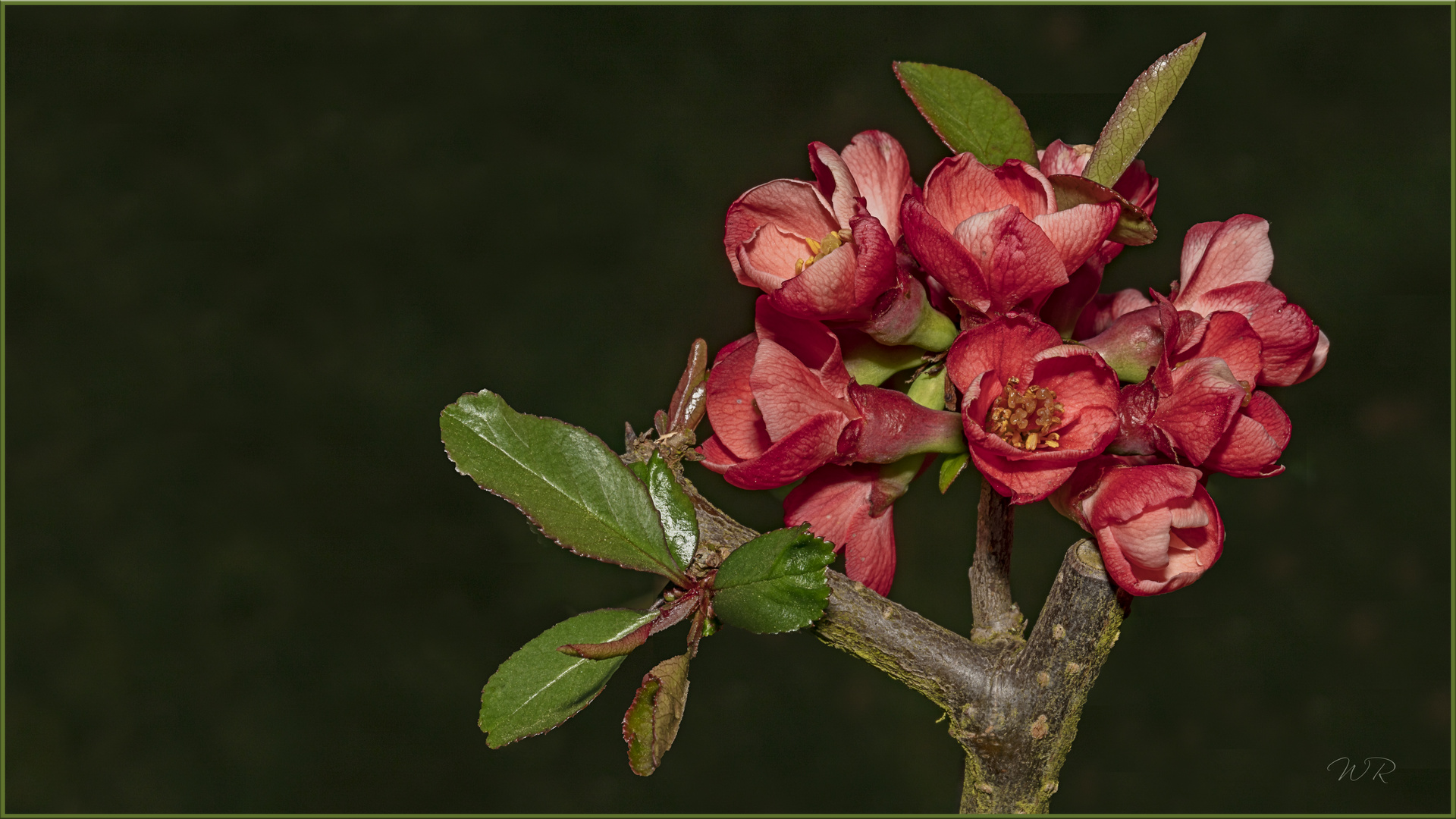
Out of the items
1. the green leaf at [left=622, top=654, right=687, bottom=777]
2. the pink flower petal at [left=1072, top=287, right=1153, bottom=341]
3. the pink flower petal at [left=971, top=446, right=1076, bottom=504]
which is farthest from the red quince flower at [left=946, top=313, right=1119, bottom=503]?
the green leaf at [left=622, top=654, right=687, bottom=777]

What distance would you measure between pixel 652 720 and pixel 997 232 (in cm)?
32

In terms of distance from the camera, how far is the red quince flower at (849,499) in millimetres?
→ 599

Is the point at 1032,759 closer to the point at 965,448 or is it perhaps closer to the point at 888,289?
the point at 965,448

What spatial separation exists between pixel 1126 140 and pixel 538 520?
40 cm

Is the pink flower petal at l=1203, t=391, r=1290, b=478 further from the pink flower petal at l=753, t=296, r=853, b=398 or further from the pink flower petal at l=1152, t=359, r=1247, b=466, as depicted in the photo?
the pink flower petal at l=753, t=296, r=853, b=398

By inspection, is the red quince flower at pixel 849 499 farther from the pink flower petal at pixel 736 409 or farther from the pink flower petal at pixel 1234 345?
the pink flower petal at pixel 1234 345

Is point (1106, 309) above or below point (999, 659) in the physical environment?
above

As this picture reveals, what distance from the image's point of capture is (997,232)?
503 millimetres

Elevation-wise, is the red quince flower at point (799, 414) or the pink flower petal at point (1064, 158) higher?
the pink flower petal at point (1064, 158)

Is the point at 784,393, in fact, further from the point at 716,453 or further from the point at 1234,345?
the point at 1234,345

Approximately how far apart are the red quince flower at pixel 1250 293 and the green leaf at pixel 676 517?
0.32 m

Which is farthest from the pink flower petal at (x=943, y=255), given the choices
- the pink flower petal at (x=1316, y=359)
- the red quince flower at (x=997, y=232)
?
the pink flower petal at (x=1316, y=359)

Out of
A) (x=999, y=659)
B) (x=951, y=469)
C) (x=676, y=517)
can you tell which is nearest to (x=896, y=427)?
(x=951, y=469)

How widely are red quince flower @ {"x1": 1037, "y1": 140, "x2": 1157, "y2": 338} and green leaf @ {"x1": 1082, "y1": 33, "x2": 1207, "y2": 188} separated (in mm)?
39
